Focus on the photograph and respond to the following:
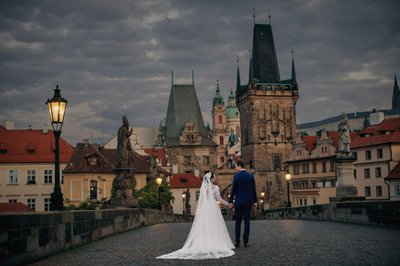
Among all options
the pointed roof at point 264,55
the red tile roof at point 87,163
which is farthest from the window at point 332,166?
the pointed roof at point 264,55

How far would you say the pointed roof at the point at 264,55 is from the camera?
329 ft

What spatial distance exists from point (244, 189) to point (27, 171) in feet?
167

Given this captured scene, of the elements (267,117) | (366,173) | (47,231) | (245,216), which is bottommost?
(47,231)

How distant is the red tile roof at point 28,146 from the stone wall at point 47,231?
44344 mm

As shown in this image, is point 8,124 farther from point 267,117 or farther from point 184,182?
point 267,117

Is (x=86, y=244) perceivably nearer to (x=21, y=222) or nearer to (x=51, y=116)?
(x=51, y=116)

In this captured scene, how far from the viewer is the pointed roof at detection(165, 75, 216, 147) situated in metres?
114

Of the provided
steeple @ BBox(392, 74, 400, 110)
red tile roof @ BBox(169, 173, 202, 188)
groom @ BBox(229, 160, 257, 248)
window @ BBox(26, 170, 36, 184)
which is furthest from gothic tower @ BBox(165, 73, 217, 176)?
groom @ BBox(229, 160, 257, 248)

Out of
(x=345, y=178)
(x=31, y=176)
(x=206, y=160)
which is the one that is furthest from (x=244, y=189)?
(x=206, y=160)

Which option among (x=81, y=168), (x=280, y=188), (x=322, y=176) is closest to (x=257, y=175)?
(x=280, y=188)

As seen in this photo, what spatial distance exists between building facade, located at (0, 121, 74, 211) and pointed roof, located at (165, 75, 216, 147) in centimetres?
5314

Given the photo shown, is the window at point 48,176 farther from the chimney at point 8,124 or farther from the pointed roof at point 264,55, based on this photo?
the pointed roof at point 264,55

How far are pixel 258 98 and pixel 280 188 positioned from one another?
17.4 metres

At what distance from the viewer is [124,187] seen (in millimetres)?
22469
